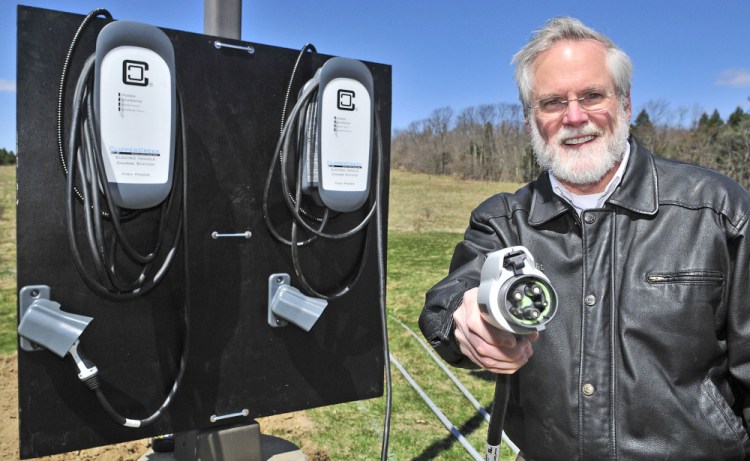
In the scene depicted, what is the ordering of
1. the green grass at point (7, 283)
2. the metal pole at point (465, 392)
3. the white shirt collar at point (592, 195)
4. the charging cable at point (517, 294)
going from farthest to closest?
the green grass at point (7, 283) < the metal pole at point (465, 392) < the white shirt collar at point (592, 195) < the charging cable at point (517, 294)

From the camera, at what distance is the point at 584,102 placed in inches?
64.9

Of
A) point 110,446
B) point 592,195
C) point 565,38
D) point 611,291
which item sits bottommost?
A: point 110,446

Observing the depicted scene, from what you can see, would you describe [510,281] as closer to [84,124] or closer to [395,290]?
[84,124]

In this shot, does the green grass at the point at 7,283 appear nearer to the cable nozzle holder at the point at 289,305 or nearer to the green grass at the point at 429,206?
the cable nozzle holder at the point at 289,305

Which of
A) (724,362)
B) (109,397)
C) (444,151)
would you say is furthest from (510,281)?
(444,151)

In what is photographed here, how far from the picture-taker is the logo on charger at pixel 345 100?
184cm

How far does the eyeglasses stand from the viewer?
64.6 inches

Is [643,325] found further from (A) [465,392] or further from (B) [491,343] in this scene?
(A) [465,392]

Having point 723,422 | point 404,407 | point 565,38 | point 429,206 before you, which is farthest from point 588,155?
point 429,206

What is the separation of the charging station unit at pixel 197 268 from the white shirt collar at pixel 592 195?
62 cm

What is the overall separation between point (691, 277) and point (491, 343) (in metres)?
0.57

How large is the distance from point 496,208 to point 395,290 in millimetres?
5661

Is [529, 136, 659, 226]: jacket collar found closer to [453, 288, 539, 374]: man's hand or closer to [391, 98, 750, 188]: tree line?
[453, 288, 539, 374]: man's hand

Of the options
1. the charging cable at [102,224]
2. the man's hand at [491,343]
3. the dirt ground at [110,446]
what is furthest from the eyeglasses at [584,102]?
the dirt ground at [110,446]
